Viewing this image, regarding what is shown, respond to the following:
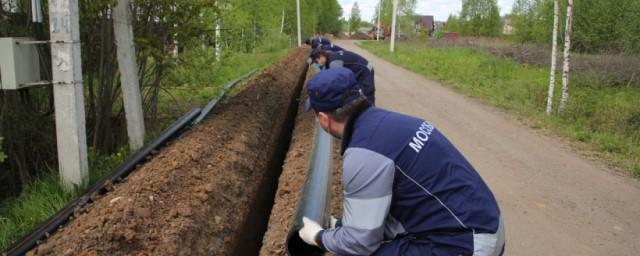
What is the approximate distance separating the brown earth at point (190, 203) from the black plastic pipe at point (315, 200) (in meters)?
0.99

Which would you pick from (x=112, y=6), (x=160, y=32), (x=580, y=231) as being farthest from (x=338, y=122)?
(x=160, y=32)

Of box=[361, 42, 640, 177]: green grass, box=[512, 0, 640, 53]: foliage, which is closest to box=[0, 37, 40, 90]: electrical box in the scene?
box=[361, 42, 640, 177]: green grass

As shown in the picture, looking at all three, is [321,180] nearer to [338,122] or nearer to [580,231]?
[338,122]

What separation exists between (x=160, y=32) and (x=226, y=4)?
1299mm

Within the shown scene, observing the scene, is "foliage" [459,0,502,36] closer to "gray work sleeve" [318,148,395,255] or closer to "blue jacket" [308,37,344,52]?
"blue jacket" [308,37,344,52]

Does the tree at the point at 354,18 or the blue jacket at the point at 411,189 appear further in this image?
the tree at the point at 354,18

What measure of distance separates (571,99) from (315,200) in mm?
10657

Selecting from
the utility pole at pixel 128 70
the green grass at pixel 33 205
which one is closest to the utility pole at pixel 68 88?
the green grass at pixel 33 205

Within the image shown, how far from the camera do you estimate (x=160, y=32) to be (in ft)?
24.8

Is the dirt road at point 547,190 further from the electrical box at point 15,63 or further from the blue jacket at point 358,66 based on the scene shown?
the electrical box at point 15,63

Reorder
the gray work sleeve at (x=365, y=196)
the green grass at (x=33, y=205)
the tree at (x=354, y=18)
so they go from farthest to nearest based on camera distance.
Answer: the tree at (x=354, y=18) → the green grass at (x=33, y=205) → the gray work sleeve at (x=365, y=196)

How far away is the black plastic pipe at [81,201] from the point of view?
3786mm

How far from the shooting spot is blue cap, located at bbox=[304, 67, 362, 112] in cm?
228

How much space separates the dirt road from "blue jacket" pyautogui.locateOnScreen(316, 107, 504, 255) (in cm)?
266
